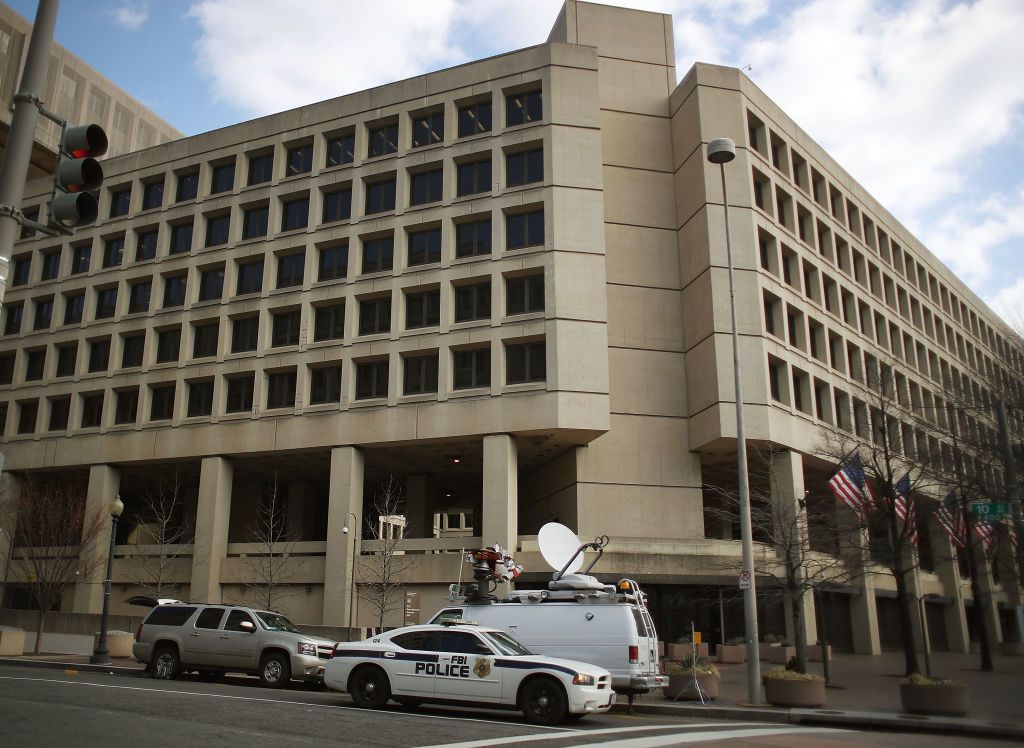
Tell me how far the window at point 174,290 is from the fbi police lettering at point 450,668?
115 feet

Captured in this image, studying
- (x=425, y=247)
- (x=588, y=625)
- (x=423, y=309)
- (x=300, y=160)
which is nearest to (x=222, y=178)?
(x=300, y=160)

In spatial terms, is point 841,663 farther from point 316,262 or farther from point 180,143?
point 180,143

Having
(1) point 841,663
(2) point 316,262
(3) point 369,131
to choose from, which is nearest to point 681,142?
(3) point 369,131

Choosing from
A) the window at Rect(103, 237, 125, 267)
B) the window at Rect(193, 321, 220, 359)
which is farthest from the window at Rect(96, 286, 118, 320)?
the window at Rect(193, 321, 220, 359)

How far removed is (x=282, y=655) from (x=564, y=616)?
22.2 ft

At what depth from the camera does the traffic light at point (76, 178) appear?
7.40 m

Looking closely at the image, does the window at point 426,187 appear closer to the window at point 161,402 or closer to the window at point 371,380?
the window at point 371,380

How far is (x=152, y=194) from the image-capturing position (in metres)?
47.6

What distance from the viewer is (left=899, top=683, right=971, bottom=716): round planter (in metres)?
16.1

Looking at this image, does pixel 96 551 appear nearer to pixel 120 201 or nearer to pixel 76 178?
pixel 120 201

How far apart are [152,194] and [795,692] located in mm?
43436

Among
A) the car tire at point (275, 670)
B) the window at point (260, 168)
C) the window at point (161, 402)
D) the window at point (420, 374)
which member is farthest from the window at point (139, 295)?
the car tire at point (275, 670)

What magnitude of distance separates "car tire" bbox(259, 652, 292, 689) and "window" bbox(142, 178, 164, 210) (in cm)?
3543

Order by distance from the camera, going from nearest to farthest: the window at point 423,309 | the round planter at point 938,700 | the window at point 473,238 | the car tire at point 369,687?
the car tire at point 369,687, the round planter at point 938,700, the window at point 473,238, the window at point 423,309
